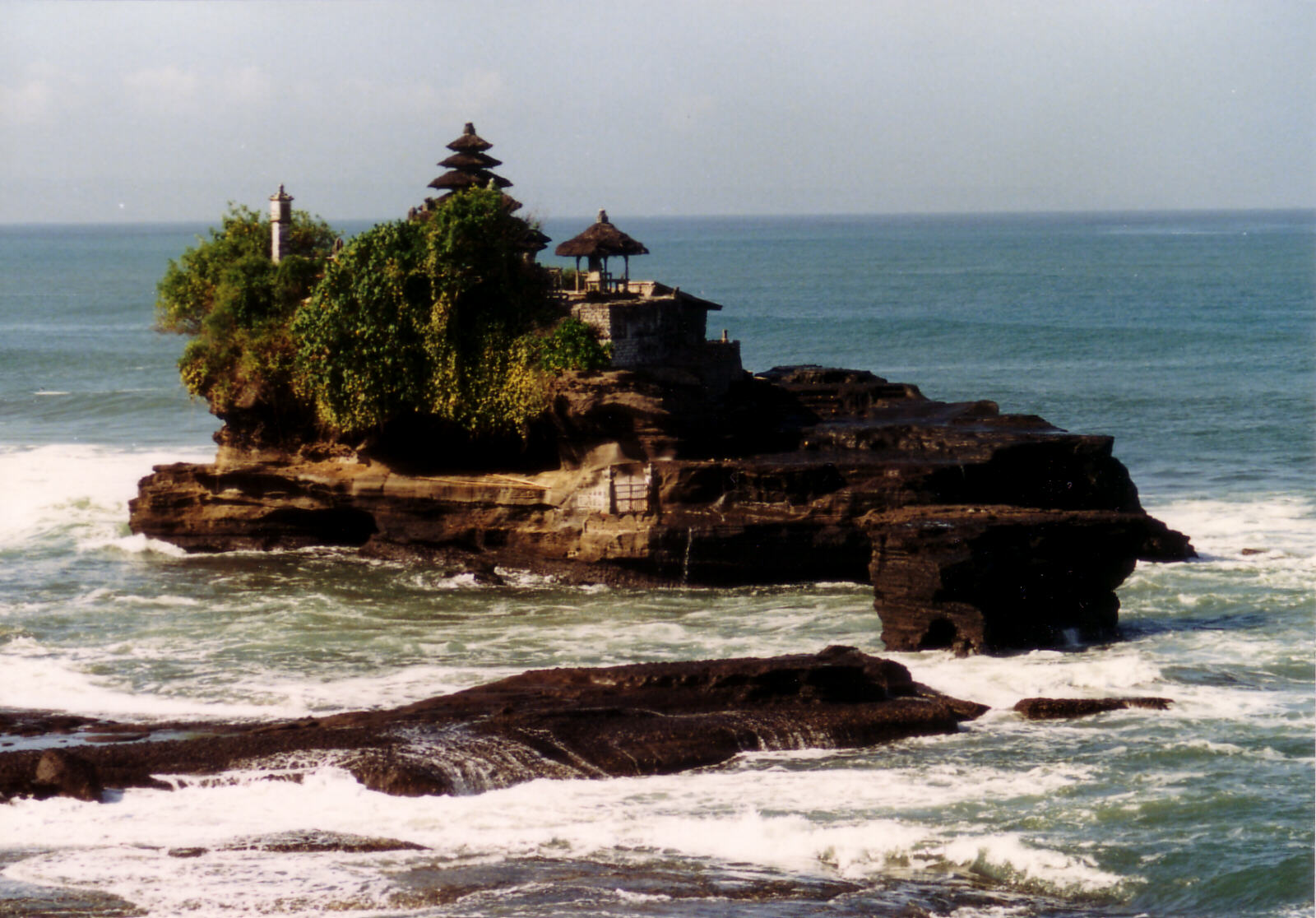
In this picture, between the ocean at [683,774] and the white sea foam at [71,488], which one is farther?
the white sea foam at [71,488]

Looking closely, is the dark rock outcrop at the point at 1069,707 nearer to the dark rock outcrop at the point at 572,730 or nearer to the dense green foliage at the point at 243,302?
the dark rock outcrop at the point at 572,730

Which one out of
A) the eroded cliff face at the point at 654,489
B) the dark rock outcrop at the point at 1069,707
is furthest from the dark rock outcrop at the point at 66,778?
the eroded cliff face at the point at 654,489

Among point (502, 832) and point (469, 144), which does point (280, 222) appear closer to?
point (469, 144)

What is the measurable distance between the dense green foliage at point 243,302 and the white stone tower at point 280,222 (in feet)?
0.76

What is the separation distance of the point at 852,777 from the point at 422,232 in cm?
1817

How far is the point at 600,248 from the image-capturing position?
37906 mm

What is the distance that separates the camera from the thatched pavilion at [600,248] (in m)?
37.9

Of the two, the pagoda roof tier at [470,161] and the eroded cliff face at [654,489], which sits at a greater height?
the pagoda roof tier at [470,161]

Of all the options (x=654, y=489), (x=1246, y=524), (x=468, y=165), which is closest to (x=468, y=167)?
(x=468, y=165)

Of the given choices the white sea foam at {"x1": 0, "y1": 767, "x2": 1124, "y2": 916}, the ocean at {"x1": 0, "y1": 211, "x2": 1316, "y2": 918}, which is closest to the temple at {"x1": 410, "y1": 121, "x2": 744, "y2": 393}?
the ocean at {"x1": 0, "y1": 211, "x2": 1316, "y2": 918}

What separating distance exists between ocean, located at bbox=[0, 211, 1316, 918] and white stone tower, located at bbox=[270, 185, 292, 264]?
7140 mm

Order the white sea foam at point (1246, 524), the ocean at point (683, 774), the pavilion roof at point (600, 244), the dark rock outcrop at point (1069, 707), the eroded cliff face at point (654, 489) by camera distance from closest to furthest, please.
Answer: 1. the ocean at point (683, 774)
2. the dark rock outcrop at point (1069, 707)
3. the eroded cliff face at point (654, 489)
4. the white sea foam at point (1246, 524)
5. the pavilion roof at point (600, 244)

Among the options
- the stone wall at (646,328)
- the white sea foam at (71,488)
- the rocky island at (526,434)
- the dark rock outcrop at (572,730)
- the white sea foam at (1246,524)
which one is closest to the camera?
the dark rock outcrop at (572,730)

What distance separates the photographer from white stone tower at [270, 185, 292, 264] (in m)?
39.7
